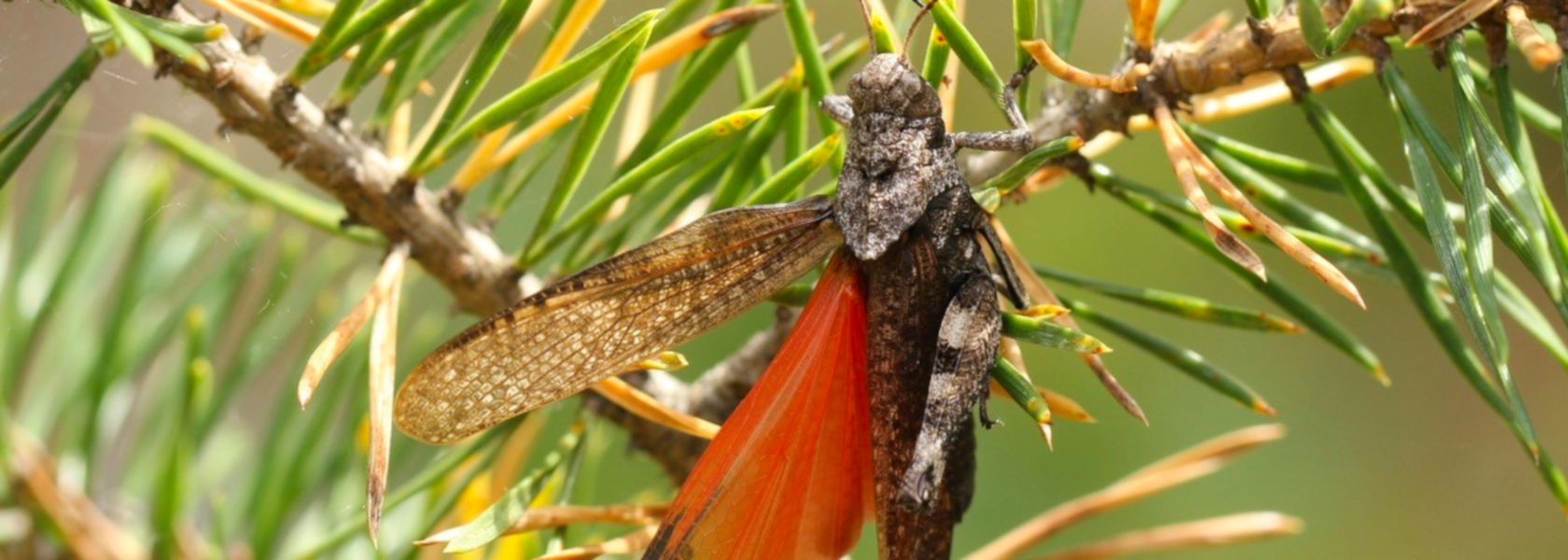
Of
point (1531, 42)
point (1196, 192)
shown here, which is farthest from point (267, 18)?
point (1531, 42)

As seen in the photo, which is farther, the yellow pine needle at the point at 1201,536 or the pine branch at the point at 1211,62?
the yellow pine needle at the point at 1201,536

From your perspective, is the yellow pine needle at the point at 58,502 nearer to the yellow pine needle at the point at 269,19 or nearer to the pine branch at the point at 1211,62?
the yellow pine needle at the point at 269,19

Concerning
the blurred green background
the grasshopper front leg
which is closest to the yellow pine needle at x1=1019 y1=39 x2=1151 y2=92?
the grasshopper front leg

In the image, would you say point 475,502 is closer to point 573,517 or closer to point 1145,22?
point 573,517

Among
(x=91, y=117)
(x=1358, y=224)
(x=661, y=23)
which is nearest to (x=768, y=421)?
(x=661, y=23)

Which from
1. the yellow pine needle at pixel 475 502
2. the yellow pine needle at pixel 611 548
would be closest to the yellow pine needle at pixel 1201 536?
the yellow pine needle at pixel 611 548
